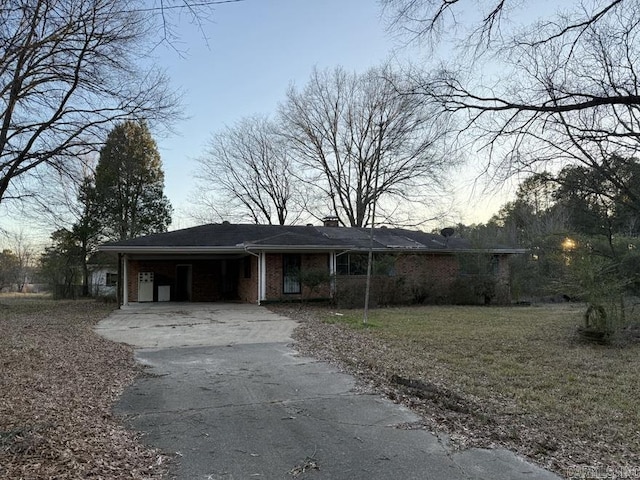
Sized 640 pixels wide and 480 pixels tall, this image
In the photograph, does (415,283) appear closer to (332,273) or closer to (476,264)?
(476,264)

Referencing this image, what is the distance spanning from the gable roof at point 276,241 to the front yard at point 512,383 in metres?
6.81

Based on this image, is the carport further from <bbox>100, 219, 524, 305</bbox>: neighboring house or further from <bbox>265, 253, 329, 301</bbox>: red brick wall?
<bbox>265, 253, 329, 301</bbox>: red brick wall

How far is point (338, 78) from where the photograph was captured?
30734 millimetres

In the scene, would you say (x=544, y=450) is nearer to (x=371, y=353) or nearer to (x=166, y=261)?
(x=371, y=353)

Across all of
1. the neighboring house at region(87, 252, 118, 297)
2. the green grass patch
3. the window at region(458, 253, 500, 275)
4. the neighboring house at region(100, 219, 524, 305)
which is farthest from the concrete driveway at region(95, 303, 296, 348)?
the neighboring house at region(87, 252, 118, 297)

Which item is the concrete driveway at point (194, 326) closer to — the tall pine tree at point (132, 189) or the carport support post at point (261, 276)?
the carport support post at point (261, 276)

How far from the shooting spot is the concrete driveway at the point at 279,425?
3568 mm

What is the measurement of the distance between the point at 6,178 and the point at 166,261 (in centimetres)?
696

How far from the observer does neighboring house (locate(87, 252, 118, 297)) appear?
26672mm

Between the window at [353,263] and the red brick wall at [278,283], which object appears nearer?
the red brick wall at [278,283]

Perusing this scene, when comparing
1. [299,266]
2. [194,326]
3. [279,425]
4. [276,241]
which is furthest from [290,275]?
[279,425]

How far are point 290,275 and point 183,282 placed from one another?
6293mm

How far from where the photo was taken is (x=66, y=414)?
4.59 m

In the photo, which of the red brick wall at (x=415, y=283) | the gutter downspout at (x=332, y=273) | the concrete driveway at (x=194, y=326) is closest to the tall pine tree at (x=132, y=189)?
the concrete driveway at (x=194, y=326)
